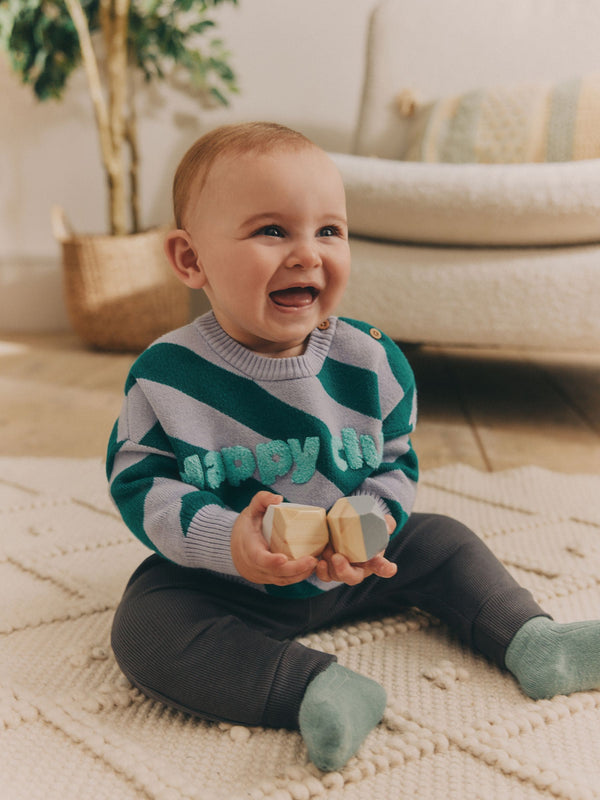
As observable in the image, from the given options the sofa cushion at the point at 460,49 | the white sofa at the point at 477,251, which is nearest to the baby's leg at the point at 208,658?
the white sofa at the point at 477,251

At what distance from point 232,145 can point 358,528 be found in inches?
10.0

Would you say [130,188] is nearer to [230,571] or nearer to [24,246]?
[24,246]

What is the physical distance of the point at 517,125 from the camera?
1.21 meters

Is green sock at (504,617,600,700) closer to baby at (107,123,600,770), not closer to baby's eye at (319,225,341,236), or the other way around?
baby at (107,123,600,770)

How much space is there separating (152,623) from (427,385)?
960 mm

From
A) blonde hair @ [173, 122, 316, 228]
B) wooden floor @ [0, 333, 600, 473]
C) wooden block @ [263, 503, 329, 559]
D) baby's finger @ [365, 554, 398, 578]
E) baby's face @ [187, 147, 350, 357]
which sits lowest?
wooden floor @ [0, 333, 600, 473]

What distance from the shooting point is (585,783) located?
1.28ft

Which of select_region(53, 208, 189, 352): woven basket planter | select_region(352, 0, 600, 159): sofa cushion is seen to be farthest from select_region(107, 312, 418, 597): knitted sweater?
select_region(53, 208, 189, 352): woven basket planter

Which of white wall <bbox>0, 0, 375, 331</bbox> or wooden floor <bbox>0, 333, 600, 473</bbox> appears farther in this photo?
white wall <bbox>0, 0, 375, 331</bbox>

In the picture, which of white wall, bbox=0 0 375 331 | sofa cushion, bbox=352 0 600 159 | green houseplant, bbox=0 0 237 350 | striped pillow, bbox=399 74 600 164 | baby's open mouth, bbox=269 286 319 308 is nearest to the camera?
baby's open mouth, bbox=269 286 319 308

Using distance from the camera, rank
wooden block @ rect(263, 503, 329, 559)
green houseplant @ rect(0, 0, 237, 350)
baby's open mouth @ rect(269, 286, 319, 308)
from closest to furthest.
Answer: wooden block @ rect(263, 503, 329, 559) → baby's open mouth @ rect(269, 286, 319, 308) → green houseplant @ rect(0, 0, 237, 350)

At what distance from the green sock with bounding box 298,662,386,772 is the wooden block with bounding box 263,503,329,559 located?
84mm

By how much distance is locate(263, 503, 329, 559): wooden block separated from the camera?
1.26 feet

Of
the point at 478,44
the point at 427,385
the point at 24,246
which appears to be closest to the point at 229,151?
the point at 427,385
